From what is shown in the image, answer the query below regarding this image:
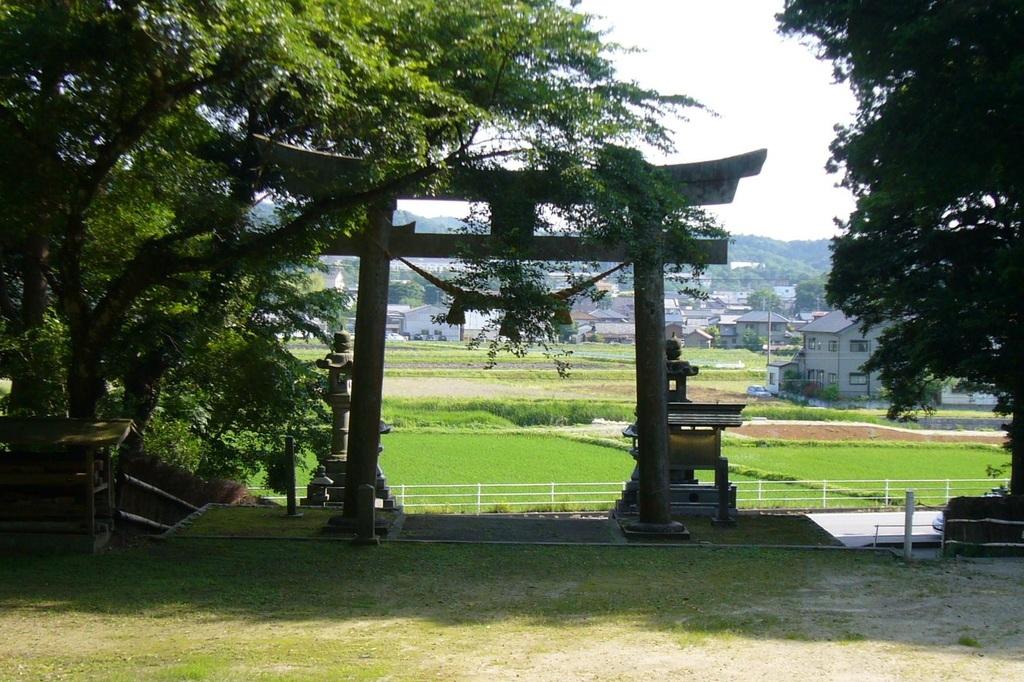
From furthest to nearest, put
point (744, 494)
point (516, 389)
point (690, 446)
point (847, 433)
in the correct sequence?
1. point (516, 389)
2. point (847, 433)
3. point (744, 494)
4. point (690, 446)

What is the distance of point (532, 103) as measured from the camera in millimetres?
9492

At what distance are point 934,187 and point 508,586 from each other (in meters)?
8.68

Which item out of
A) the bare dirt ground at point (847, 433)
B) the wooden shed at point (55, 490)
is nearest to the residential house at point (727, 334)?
the bare dirt ground at point (847, 433)

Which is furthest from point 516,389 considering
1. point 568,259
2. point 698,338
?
point 568,259

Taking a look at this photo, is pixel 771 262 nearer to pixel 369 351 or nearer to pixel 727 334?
pixel 727 334

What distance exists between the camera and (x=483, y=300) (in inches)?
402

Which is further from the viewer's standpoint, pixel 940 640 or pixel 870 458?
pixel 870 458

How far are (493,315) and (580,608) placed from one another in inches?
151

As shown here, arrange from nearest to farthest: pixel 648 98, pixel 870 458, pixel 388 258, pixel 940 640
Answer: pixel 940 640 < pixel 648 98 < pixel 388 258 < pixel 870 458

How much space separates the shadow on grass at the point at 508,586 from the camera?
24.7 ft

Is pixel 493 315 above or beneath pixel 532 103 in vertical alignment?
beneath

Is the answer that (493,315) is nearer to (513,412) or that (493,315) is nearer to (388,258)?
(388,258)

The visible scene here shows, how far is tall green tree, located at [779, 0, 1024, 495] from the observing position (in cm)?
1262

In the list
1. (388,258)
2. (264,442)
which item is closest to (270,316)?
(264,442)
